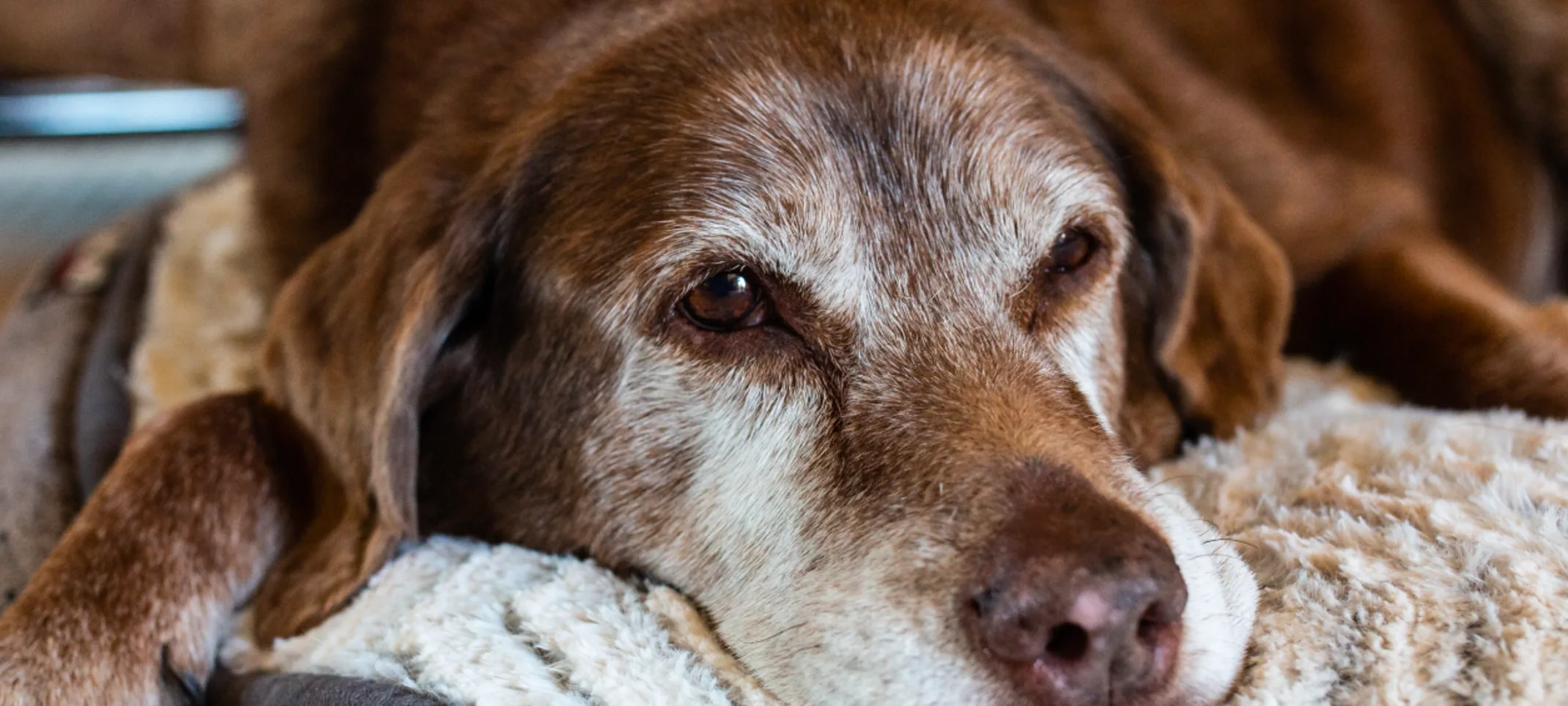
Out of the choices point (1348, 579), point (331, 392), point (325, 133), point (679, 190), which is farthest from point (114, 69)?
point (1348, 579)

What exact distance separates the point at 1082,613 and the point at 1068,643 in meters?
0.04

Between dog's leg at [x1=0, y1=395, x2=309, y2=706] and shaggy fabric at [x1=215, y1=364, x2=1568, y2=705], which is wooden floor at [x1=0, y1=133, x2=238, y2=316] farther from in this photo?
shaggy fabric at [x1=215, y1=364, x2=1568, y2=705]

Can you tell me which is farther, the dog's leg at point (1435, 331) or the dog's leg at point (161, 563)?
the dog's leg at point (1435, 331)

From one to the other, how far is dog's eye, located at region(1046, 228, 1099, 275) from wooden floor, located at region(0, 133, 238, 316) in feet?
10.9

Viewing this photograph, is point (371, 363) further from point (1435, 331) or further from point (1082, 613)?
point (1435, 331)

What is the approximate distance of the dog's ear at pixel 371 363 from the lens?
163 centimetres

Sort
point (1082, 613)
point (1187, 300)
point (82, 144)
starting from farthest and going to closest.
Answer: point (82, 144) → point (1187, 300) → point (1082, 613)

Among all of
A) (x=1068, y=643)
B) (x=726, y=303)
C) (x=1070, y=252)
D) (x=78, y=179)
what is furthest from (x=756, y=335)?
(x=78, y=179)

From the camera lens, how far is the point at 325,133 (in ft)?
7.29

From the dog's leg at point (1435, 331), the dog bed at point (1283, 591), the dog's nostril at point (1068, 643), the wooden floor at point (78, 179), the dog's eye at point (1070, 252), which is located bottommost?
the wooden floor at point (78, 179)

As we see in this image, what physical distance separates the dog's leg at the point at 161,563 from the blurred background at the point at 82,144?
2.61 m

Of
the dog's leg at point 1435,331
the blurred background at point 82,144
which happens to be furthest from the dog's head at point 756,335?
the blurred background at point 82,144

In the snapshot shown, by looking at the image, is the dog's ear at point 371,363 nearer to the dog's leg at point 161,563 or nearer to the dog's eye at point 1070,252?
the dog's leg at point 161,563

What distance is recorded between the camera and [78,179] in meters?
5.14
